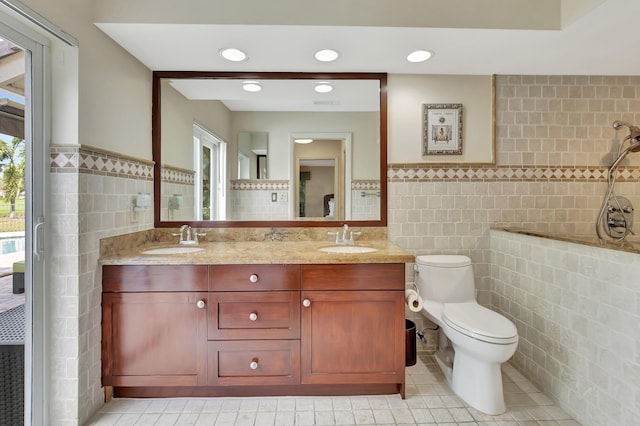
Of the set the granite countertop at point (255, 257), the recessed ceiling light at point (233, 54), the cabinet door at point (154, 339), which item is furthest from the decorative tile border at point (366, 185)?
the cabinet door at point (154, 339)

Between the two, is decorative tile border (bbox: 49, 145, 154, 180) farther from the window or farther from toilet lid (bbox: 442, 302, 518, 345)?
toilet lid (bbox: 442, 302, 518, 345)

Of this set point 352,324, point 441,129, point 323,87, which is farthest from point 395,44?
point 352,324

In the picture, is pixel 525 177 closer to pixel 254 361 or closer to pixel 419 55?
pixel 419 55

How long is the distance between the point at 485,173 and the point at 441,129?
47 centimetres

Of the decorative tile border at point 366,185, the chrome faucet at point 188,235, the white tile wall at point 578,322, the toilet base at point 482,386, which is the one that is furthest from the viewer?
the decorative tile border at point 366,185

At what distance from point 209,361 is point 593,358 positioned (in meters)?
2.02

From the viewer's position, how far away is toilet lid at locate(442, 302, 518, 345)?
1637 millimetres

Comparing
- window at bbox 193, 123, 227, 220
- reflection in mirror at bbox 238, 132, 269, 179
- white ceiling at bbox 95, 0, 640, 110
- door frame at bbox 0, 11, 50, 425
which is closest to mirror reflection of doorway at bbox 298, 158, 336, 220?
reflection in mirror at bbox 238, 132, 269, 179

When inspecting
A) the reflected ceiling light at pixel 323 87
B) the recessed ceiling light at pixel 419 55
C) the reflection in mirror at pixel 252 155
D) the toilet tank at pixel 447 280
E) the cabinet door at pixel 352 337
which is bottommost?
the cabinet door at pixel 352 337

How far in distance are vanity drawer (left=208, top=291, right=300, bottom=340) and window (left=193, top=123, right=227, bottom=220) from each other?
799 millimetres

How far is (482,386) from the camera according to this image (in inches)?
69.0

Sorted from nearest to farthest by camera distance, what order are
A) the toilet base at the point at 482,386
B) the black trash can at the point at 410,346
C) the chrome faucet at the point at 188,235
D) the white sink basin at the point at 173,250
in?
1. the toilet base at the point at 482,386
2. the white sink basin at the point at 173,250
3. the black trash can at the point at 410,346
4. the chrome faucet at the point at 188,235

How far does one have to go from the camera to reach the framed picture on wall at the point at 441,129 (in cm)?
235

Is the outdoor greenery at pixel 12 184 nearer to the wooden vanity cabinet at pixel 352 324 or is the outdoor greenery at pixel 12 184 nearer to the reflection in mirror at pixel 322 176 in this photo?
the wooden vanity cabinet at pixel 352 324
